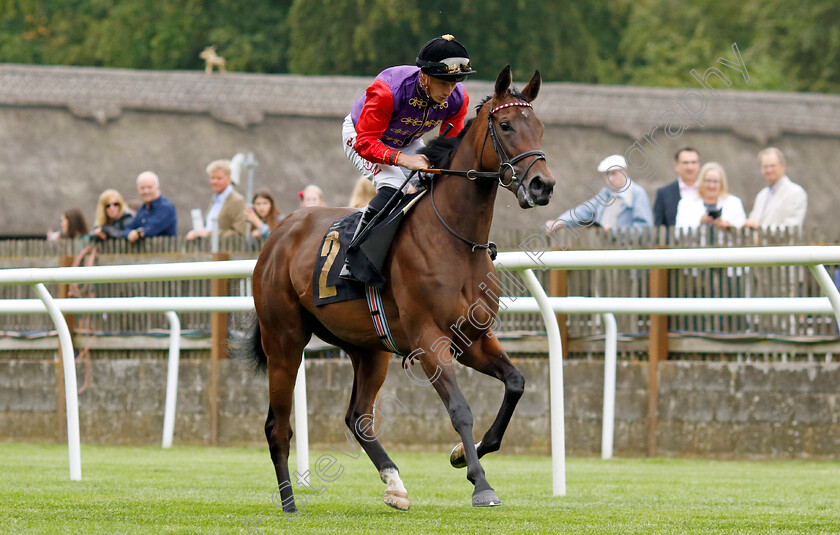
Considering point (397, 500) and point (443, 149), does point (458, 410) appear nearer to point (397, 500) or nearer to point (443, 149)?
point (397, 500)

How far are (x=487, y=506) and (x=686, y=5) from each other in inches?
1718

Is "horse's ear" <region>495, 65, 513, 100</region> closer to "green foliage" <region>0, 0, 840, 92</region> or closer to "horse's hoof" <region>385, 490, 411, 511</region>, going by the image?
"horse's hoof" <region>385, 490, 411, 511</region>

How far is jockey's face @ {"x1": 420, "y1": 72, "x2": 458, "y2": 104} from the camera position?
632 cm

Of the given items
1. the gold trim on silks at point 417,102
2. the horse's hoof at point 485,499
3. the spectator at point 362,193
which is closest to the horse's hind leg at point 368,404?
the horse's hoof at point 485,499

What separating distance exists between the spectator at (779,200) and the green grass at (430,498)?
223 centimetres

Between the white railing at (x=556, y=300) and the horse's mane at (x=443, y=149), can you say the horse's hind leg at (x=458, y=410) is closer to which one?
the white railing at (x=556, y=300)

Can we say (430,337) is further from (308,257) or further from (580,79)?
(580,79)

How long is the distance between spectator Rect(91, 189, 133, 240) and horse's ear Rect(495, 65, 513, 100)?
784 centimetres

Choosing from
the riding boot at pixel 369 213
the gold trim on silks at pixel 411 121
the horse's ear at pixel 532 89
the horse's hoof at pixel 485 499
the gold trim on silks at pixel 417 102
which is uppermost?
the gold trim on silks at pixel 417 102

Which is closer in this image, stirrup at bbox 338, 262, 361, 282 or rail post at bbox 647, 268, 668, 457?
stirrup at bbox 338, 262, 361, 282

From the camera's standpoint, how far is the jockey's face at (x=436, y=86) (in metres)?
6.32

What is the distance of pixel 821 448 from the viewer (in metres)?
9.78

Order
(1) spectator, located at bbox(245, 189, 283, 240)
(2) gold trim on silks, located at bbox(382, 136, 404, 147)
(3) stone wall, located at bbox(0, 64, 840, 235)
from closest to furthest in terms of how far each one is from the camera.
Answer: (2) gold trim on silks, located at bbox(382, 136, 404, 147) < (1) spectator, located at bbox(245, 189, 283, 240) < (3) stone wall, located at bbox(0, 64, 840, 235)

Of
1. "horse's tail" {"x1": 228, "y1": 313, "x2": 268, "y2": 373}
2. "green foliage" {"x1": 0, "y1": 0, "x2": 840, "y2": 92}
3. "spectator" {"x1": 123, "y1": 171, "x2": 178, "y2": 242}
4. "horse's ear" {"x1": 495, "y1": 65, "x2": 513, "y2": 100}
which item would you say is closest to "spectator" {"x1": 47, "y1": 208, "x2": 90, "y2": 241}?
"spectator" {"x1": 123, "y1": 171, "x2": 178, "y2": 242}
